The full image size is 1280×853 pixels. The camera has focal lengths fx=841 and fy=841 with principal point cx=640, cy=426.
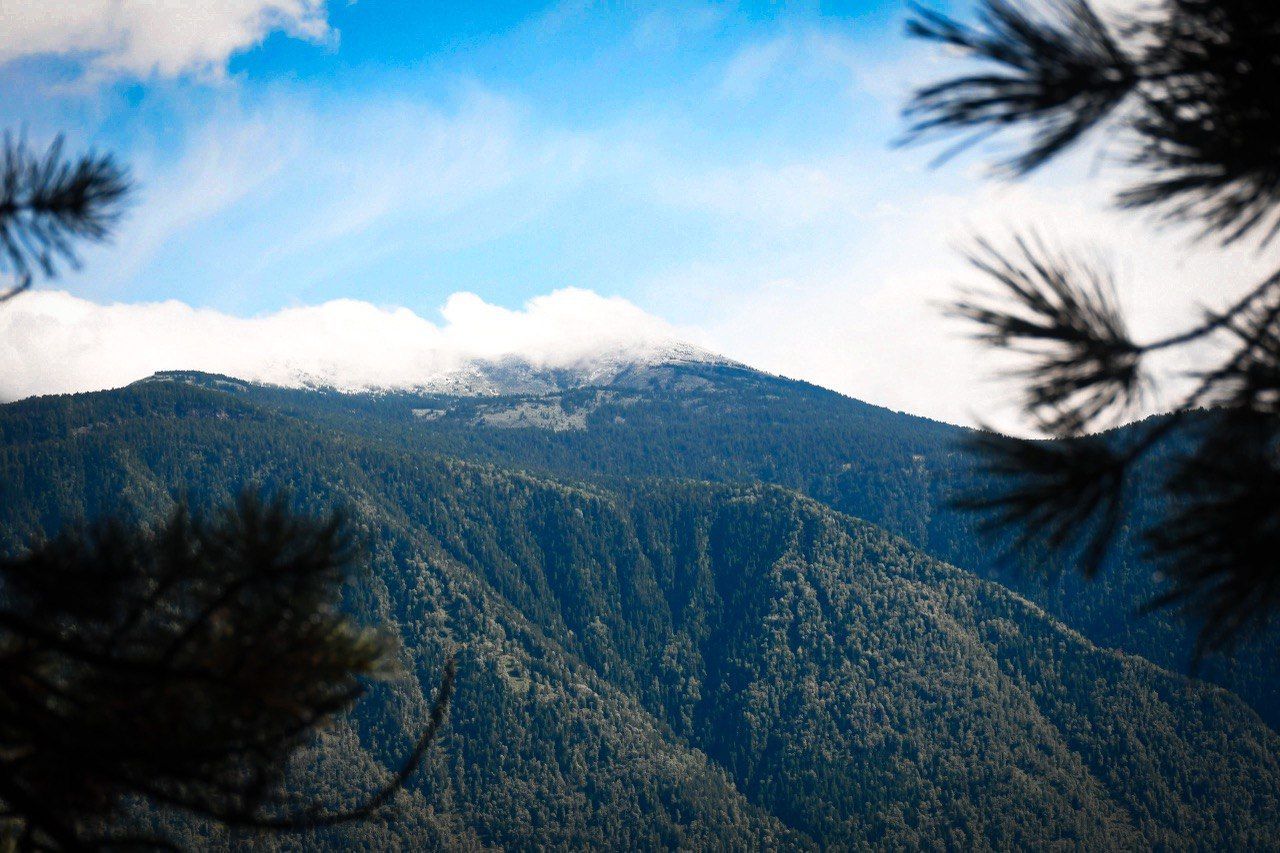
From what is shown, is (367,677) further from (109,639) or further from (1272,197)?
(1272,197)

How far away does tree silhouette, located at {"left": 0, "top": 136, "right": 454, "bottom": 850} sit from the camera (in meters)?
4.49

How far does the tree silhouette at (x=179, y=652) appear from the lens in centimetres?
449

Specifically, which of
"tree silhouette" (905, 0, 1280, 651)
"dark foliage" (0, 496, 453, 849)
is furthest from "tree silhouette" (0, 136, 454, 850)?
"tree silhouette" (905, 0, 1280, 651)

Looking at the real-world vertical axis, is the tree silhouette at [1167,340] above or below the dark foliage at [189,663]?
above

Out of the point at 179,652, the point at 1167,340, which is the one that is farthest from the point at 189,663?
the point at 1167,340

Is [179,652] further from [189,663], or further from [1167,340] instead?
[1167,340]

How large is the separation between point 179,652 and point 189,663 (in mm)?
107

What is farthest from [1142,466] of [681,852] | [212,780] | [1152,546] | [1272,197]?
[681,852]

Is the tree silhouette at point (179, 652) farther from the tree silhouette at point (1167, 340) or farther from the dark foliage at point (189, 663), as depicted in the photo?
the tree silhouette at point (1167, 340)

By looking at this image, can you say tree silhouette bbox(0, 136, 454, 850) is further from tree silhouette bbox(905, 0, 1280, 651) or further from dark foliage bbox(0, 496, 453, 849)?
tree silhouette bbox(905, 0, 1280, 651)

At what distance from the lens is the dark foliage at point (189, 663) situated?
4480 mm

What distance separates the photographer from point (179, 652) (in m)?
4.79

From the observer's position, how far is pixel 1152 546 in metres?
3.81

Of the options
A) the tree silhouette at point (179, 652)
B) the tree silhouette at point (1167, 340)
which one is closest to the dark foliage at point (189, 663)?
the tree silhouette at point (179, 652)
